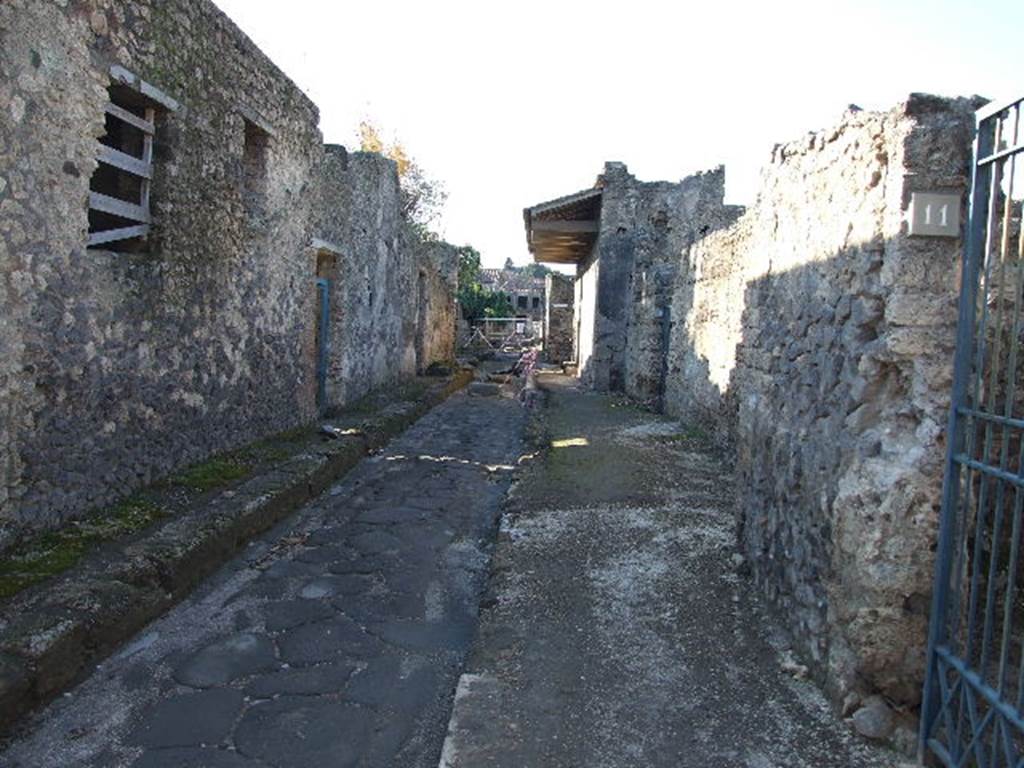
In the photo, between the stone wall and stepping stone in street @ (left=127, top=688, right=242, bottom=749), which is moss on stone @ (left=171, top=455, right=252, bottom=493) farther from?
the stone wall

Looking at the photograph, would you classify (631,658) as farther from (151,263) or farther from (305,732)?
(151,263)

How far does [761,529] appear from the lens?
3.96 m

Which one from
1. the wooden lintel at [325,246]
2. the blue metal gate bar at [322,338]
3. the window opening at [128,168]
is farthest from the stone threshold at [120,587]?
the blue metal gate bar at [322,338]

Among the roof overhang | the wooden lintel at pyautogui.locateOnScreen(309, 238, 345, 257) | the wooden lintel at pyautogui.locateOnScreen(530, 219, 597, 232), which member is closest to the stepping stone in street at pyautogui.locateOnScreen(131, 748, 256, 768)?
the wooden lintel at pyautogui.locateOnScreen(309, 238, 345, 257)

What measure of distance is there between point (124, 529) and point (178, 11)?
3.80 metres

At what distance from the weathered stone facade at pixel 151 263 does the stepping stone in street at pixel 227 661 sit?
4.44 ft

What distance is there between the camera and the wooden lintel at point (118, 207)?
4.96 meters

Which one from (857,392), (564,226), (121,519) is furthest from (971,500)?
(564,226)

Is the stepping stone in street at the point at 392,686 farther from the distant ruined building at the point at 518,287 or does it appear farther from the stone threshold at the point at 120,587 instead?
the distant ruined building at the point at 518,287

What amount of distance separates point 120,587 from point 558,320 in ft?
81.6

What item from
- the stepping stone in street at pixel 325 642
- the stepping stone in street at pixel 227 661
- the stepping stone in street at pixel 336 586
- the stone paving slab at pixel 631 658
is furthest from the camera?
the stepping stone in street at pixel 336 586

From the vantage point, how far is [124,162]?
5312 millimetres

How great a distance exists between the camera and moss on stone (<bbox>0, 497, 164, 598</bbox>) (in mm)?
3719

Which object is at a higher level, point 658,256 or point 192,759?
point 658,256
